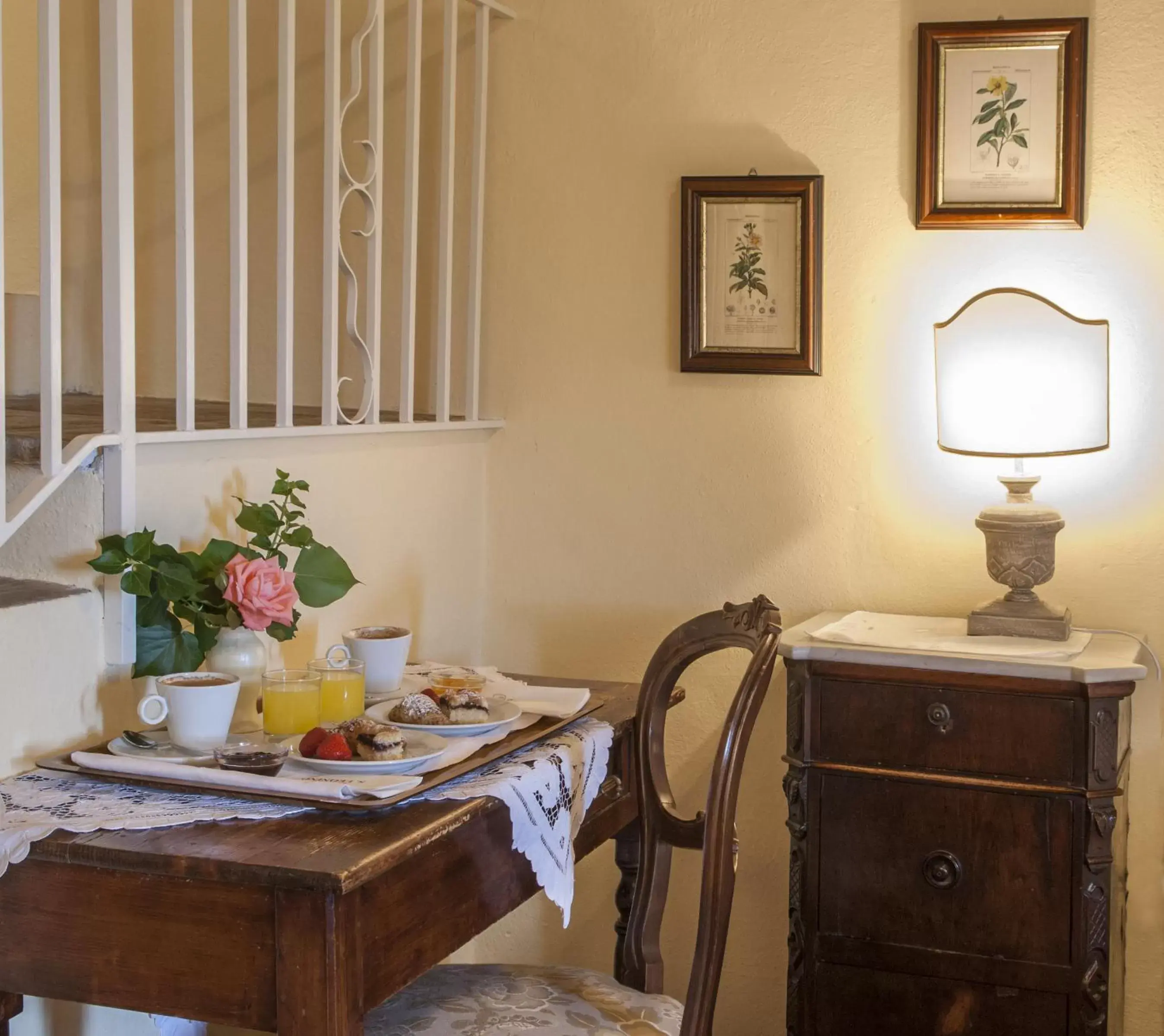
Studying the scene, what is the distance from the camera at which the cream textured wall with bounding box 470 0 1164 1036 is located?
2.55 m

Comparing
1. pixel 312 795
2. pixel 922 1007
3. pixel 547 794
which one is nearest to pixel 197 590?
pixel 312 795

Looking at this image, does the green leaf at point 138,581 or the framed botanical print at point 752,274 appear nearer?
the green leaf at point 138,581

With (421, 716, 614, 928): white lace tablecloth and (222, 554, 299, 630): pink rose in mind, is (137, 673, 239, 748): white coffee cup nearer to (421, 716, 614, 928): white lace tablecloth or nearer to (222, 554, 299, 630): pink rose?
(222, 554, 299, 630): pink rose

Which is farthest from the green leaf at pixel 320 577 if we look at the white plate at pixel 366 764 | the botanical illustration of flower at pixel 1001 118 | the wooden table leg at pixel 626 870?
the botanical illustration of flower at pixel 1001 118

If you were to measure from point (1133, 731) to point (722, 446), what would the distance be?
0.94 m

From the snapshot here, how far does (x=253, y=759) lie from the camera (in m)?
1.62

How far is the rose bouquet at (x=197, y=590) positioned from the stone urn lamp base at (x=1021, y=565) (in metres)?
1.21

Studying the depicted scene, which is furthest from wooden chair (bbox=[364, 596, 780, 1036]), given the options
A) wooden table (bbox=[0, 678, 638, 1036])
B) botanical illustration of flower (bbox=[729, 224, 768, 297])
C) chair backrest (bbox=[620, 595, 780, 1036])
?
botanical illustration of flower (bbox=[729, 224, 768, 297])

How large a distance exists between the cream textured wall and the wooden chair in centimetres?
86

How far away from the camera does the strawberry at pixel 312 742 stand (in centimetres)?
164

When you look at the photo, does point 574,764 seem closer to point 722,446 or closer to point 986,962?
point 986,962

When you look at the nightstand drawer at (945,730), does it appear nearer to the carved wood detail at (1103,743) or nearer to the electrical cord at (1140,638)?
the carved wood detail at (1103,743)

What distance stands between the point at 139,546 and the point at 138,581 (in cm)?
4

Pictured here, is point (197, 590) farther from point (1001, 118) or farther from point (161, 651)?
point (1001, 118)
